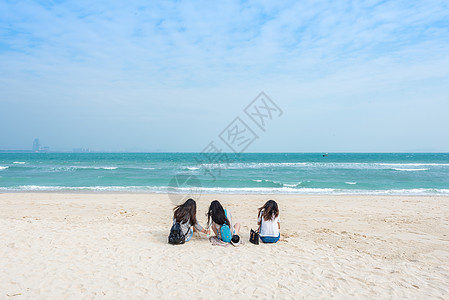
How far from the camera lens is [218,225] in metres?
5.84

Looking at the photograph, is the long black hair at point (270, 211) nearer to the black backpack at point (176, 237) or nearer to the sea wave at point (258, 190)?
the black backpack at point (176, 237)

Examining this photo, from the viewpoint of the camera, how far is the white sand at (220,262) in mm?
3736

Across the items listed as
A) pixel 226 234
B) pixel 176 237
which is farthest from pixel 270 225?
pixel 176 237

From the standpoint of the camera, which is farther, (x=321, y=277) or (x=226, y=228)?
(x=226, y=228)

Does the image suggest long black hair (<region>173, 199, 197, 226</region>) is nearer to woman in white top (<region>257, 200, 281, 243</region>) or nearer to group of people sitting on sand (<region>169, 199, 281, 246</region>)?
group of people sitting on sand (<region>169, 199, 281, 246</region>)

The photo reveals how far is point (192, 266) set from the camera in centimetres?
455

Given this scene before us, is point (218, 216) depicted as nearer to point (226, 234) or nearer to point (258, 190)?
point (226, 234)

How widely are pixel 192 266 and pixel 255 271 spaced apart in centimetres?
97

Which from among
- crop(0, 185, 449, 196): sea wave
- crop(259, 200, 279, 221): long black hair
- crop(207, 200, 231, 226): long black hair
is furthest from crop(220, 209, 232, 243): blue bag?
crop(0, 185, 449, 196): sea wave

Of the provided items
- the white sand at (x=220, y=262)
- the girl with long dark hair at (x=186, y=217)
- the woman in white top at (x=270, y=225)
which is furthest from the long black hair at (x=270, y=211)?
the girl with long dark hair at (x=186, y=217)

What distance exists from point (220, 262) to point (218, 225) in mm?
1160

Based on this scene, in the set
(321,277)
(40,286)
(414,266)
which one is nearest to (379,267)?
(414,266)

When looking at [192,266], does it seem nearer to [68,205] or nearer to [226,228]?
[226,228]

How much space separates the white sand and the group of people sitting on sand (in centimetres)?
22
